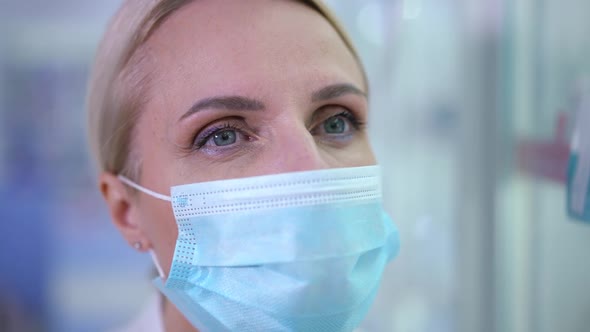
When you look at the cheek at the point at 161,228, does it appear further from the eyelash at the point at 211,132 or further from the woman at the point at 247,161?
the eyelash at the point at 211,132

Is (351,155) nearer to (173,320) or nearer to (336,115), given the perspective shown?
(336,115)

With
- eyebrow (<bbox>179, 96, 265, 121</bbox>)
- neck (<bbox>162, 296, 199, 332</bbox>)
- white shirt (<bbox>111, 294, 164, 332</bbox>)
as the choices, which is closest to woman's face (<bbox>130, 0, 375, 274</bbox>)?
eyebrow (<bbox>179, 96, 265, 121</bbox>)

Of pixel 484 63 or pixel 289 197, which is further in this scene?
pixel 484 63

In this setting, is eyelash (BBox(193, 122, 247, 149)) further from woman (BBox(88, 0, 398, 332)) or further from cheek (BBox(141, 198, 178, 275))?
cheek (BBox(141, 198, 178, 275))

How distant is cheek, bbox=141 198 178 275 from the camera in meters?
0.94

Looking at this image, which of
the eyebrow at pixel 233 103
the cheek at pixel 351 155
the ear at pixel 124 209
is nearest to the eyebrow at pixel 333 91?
the eyebrow at pixel 233 103

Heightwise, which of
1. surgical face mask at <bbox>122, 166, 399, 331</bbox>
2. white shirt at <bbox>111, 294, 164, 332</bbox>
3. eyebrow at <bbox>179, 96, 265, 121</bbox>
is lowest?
white shirt at <bbox>111, 294, 164, 332</bbox>

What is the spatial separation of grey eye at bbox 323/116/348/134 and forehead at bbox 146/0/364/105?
87 mm

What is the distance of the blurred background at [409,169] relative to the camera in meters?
1.66

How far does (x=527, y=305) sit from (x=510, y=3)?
995 millimetres

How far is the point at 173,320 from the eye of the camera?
1.11m

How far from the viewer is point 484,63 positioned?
1741 mm

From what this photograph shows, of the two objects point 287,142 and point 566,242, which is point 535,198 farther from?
point 287,142

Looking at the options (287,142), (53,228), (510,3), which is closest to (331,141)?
(287,142)
